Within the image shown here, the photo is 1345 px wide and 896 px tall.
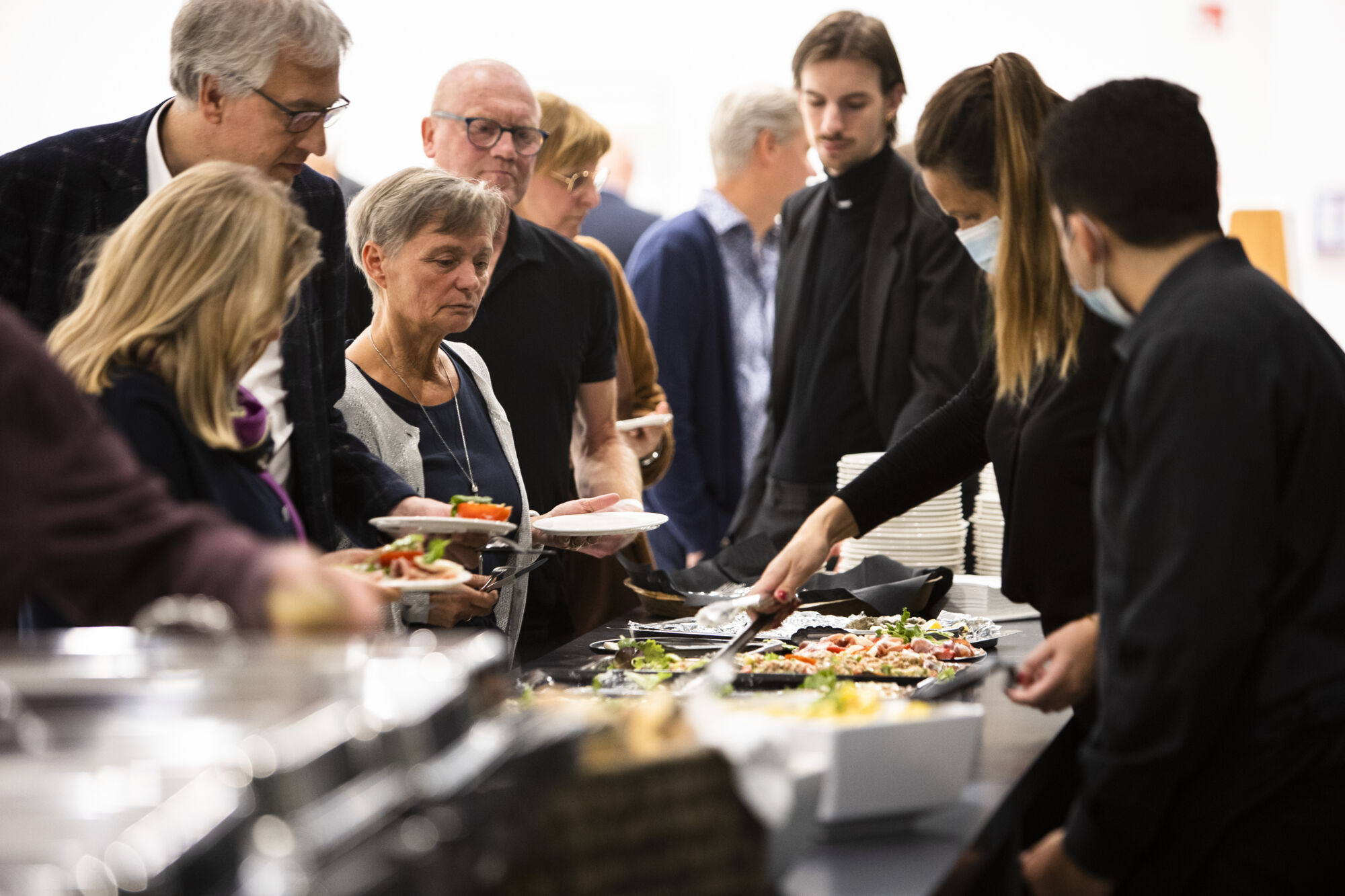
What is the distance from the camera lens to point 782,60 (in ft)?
22.7

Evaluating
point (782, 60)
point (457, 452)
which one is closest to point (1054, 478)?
point (457, 452)

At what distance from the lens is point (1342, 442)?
1348 millimetres

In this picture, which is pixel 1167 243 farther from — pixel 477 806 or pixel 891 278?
pixel 891 278

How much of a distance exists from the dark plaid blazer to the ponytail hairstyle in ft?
3.30

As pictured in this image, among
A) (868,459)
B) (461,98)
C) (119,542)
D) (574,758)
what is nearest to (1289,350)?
(574,758)

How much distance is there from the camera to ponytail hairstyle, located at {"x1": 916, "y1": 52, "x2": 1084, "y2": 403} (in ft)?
6.29

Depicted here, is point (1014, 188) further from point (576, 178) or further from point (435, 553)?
point (576, 178)

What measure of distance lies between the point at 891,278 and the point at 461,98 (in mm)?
1277

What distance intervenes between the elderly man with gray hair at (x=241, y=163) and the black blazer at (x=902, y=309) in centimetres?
164

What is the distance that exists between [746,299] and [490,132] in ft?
5.90

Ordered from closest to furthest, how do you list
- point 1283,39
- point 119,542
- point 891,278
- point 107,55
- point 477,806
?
point 477,806 < point 119,542 < point 891,278 < point 107,55 < point 1283,39

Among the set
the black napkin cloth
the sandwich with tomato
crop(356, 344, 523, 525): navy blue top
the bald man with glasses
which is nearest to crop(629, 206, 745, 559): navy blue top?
the bald man with glasses

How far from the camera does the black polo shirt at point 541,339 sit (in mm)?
2883

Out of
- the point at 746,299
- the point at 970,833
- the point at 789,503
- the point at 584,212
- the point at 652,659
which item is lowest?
the point at 789,503
